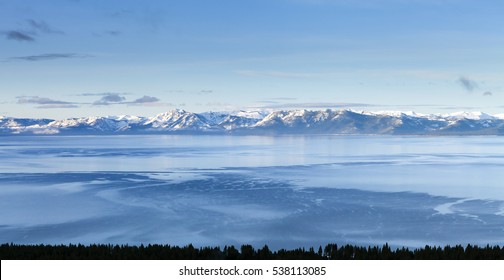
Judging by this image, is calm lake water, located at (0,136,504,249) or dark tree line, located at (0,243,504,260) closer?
dark tree line, located at (0,243,504,260)

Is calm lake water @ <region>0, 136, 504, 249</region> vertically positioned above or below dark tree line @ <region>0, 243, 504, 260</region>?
below

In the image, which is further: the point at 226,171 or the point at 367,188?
the point at 226,171

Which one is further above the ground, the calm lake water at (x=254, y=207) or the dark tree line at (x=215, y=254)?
the dark tree line at (x=215, y=254)

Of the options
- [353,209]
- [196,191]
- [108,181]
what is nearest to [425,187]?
[353,209]

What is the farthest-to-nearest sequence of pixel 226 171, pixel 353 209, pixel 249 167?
pixel 249 167 → pixel 226 171 → pixel 353 209

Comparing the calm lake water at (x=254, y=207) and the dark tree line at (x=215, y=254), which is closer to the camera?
the dark tree line at (x=215, y=254)

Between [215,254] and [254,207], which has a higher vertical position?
[215,254]

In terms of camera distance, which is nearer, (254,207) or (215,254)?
(215,254)

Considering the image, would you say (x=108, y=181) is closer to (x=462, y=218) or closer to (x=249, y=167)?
(x=249, y=167)
